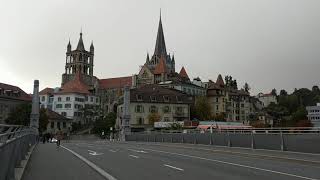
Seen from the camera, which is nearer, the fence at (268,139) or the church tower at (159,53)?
the fence at (268,139)

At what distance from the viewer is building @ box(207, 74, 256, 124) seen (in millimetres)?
161125

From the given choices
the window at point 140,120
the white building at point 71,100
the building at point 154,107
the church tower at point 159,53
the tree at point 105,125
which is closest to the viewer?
the building at point 154,107

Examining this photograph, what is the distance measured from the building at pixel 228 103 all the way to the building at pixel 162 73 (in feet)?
20.1

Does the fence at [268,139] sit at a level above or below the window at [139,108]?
below

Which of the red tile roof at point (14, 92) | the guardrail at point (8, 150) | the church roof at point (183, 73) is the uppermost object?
the church roof at point (183, 73)

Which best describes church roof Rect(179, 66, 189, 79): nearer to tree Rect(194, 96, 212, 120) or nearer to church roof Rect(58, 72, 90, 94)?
church roof Rect(58, 72, 90, 94)

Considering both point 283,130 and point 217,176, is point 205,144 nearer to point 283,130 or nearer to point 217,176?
point 283,130

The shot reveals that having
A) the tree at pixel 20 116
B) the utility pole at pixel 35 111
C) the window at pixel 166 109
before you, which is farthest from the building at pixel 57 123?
the utility pole at pixel 35 111

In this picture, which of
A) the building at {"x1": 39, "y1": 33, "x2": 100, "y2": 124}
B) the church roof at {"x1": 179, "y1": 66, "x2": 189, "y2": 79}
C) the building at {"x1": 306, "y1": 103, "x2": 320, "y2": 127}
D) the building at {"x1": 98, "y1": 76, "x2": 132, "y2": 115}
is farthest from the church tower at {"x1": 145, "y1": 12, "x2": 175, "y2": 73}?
the building at {"x1": 306, "y1": 103, "x2": 320, "y2": 127}

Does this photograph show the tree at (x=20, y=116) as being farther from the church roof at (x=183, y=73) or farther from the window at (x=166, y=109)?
the church roof at (x=183, y=73)

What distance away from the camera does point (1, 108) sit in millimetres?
113375

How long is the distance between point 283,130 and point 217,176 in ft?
45.9

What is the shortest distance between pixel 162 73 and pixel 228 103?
94.8ft

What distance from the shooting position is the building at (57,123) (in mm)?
147750
